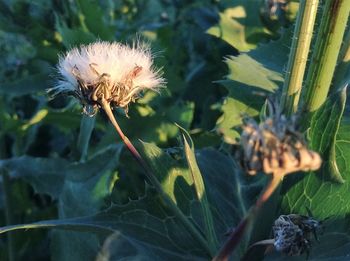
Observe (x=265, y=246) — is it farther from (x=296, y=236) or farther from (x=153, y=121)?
(x=153, y=121)

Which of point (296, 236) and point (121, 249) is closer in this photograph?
point (296, 236)

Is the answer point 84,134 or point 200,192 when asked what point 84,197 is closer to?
point 84,134

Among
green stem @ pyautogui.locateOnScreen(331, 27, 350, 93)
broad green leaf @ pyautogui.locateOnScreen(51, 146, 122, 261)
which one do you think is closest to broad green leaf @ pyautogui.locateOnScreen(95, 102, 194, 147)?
broad green leaf @ pyautogui.locateOnScreen(51, 146, 122, 261)

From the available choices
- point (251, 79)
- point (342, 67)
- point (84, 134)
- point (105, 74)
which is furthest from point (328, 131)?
point (84, 134)

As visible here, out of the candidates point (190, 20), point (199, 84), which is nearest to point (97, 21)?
point (199, 84)

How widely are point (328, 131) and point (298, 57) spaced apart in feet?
0.47

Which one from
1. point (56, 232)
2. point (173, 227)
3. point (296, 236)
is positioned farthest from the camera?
point (56, 232)

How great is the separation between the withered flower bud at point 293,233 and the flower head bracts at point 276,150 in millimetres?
206

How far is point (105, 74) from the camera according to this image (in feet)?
2.93

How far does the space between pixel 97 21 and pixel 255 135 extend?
1.30 m

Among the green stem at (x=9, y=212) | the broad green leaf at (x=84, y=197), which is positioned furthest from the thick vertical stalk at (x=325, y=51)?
the green stem at (x=9, y=212)

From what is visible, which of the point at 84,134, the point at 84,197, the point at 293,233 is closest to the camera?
the point at 293,233

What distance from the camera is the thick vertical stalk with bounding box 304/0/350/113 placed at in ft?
2.98

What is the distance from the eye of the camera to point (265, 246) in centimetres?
94
